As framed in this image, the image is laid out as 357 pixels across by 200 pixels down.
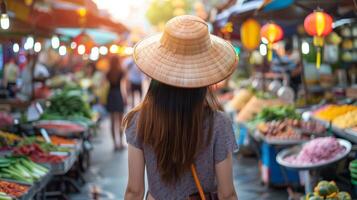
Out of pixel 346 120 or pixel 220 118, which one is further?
pixel 346 120

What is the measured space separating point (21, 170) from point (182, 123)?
3.26 meters

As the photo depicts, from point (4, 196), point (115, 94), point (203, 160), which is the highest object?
point (203, 160)

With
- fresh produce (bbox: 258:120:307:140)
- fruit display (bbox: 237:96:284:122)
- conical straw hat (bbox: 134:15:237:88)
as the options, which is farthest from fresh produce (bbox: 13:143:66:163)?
fruit display (bbox: 237:96:284:122)

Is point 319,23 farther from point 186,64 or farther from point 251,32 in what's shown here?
point 186,64

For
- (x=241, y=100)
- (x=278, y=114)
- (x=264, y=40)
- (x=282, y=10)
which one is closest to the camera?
(x=278, y=114)

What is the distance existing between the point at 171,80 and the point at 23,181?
3015mm

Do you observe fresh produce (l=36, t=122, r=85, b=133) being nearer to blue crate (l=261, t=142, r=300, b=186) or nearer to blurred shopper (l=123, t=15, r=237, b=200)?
blue crate (l=261, t=142, r=300, b=186)

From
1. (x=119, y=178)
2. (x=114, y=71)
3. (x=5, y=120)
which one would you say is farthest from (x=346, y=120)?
(x=114, y=71)

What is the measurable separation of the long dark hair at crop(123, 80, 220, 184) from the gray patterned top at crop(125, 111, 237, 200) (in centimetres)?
4

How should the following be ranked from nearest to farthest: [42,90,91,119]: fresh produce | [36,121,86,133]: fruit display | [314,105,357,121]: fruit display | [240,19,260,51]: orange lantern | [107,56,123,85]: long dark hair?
[314,105,357,121]: fruit display < [36,121,86,133]: fruit display < [240,19,260,51]: orange lantern < [42,90,91,119]: fresh produce < [107,56,123,85]: long dark hair

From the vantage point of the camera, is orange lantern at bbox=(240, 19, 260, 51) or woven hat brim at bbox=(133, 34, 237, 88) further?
orange lantern at bbox=(240, 19, 260, 51)

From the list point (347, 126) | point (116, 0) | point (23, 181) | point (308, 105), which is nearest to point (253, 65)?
point (116, 0)

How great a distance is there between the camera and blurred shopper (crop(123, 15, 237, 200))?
124 inches

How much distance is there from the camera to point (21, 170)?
5.88 metres
